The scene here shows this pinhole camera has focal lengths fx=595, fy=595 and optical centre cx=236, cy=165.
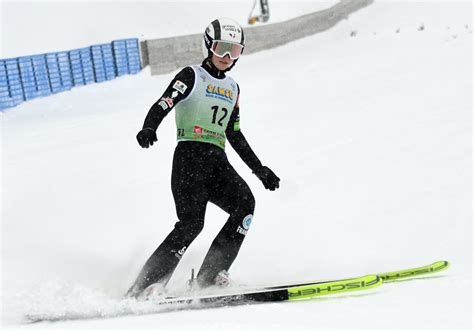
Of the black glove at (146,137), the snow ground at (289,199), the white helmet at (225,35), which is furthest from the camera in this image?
the white helmet at (225,35)

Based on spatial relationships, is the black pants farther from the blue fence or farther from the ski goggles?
the blue fence

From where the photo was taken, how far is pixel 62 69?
14.3m

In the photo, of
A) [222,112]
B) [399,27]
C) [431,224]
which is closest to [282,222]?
[431,224]

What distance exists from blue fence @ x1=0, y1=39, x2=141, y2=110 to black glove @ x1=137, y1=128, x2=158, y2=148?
10.5m

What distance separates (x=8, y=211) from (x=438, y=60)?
10599mm

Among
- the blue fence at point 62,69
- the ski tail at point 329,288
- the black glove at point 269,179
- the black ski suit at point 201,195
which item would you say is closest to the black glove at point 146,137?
the black ski suit at point 201,195

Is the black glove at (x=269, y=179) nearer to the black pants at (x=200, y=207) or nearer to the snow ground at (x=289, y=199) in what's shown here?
the black pants at (x=200, y=207)

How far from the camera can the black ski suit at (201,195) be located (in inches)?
166

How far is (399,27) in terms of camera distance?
66.3 feet

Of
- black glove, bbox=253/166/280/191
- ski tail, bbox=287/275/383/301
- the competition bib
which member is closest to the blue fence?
the competition bib

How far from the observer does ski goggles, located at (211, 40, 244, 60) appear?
4.26m

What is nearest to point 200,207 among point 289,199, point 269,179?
point 269,179

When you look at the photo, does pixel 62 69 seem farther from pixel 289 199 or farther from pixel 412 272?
pixel 412 272

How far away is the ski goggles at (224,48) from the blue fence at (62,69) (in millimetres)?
10163
